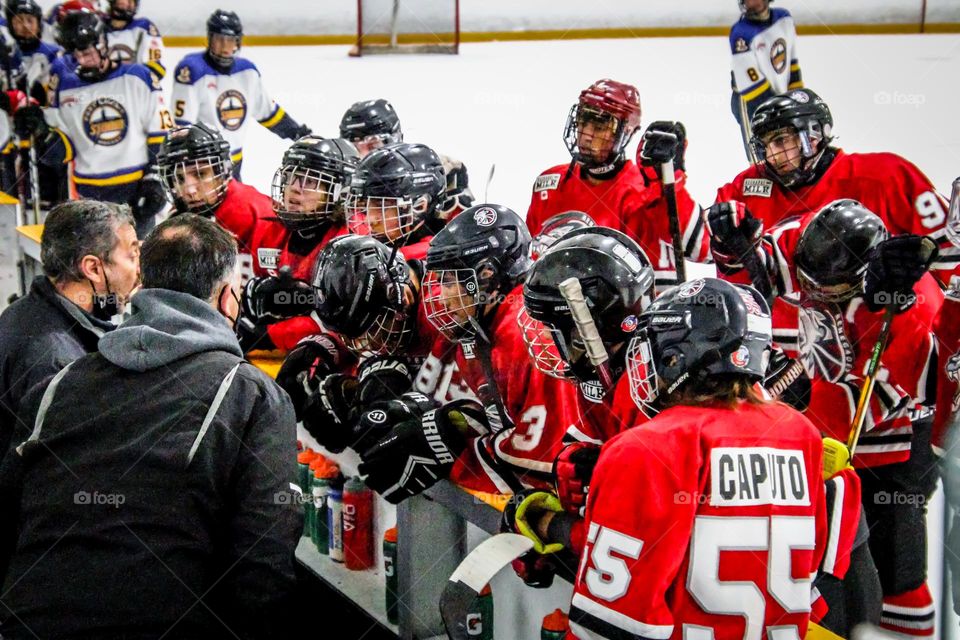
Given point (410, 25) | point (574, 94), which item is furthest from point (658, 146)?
point (410, 25)

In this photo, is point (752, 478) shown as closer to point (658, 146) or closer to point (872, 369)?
point (872, 369)

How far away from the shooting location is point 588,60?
13109 millimetres

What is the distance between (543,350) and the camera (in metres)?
2.17

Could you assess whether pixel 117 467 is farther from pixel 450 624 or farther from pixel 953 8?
pixel 953 8

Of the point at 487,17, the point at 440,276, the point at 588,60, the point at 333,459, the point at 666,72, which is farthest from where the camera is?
the point at 487,17

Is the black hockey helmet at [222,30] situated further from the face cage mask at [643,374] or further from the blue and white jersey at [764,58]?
the face cage mask at [643,374]

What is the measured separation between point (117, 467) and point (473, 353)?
34.5 inches

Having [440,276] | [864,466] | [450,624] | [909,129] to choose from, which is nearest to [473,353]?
[440,276]

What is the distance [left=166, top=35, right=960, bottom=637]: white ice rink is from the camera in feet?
27.3

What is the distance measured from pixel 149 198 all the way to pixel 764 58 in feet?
12.4

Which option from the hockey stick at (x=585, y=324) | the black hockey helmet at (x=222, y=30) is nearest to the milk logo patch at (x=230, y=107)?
the black hockey helmet at (x=222, y=30)

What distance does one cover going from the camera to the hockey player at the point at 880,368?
2.60 metres

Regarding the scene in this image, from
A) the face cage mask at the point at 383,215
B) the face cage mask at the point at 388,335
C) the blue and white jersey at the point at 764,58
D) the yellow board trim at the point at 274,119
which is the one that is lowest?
the face cage mask at the point at 388,335

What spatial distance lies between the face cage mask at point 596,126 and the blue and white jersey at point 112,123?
3.34m
